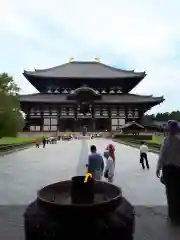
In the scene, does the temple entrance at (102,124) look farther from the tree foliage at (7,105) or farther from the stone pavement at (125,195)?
the stone pavement at (125,195)

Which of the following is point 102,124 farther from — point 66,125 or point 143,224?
point 143,224

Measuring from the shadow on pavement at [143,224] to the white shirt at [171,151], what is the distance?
1115 millimetres

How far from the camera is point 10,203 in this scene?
7.69m

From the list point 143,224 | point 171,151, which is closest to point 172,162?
point 171,151

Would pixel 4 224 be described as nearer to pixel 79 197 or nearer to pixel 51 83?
pixel 79 197

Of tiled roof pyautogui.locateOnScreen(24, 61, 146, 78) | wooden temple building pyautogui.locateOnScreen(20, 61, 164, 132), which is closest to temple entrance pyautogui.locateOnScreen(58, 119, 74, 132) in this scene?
wooden temple building pyautogui.locateOnScreen(20, 61, 164, 132)

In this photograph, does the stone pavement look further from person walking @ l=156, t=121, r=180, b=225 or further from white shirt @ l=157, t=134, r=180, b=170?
white shirt @ l=157, t=134, r=180, b=170

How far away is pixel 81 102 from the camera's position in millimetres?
58969

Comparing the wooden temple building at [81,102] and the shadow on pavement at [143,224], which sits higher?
the wooden temple building at [81,102]

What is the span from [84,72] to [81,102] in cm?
838

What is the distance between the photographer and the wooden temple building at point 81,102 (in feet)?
191

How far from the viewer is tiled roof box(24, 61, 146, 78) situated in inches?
2409

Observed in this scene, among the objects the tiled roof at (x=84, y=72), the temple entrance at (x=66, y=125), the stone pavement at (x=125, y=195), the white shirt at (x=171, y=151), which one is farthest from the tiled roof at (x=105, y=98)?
the white shirt at (x=171, y=151)

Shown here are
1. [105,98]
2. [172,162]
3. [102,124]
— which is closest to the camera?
[172,162]
